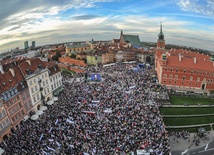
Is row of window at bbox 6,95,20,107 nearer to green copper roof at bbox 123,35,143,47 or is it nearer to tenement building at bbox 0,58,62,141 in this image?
tenement building at bbox 0,58,62,141

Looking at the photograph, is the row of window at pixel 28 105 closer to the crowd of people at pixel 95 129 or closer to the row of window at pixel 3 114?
the crowd of people at pixel 95 129

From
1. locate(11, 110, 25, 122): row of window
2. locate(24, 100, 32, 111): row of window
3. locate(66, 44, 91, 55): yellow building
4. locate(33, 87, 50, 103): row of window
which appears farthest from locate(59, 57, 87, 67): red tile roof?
locate(11, 110, 25, 122): row of window

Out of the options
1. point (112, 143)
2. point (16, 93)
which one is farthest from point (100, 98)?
point (16, 93)

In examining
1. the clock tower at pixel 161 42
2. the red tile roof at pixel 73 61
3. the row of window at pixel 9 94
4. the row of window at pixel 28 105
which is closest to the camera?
the row of window at pixel 9 94

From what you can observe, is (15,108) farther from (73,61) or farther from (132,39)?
(132,39)

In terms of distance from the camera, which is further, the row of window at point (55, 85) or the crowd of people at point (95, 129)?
the row of window at point (55, 85)

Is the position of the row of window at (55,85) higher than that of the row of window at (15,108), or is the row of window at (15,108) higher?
the row of window at (55,85)

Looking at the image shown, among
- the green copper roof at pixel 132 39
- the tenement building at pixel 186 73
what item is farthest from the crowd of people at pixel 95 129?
the green copper roof at pixel 132 39

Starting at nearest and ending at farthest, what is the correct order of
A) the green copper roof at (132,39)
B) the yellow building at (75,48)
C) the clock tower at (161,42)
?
the clock tower at (161,42) < the yellow building at (75,48) < the green copper roof at (132,39)

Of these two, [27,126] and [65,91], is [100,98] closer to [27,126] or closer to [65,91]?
[65,91]
